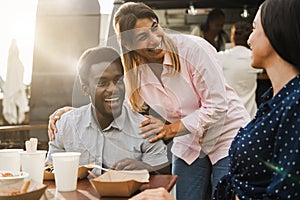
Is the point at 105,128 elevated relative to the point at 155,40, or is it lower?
lower

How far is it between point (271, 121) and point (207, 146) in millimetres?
914

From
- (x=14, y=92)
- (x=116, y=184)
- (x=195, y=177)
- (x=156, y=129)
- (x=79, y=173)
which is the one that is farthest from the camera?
(x=14, y=92)

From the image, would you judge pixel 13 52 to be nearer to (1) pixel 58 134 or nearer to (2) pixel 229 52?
(2) pixel 229 52

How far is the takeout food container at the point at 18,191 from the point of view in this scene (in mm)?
1330

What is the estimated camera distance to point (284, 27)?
128cm

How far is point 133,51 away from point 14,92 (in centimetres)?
398

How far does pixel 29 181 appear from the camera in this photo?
1408mm

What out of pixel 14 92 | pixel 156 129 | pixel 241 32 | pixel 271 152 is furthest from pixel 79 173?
pixel 14 92

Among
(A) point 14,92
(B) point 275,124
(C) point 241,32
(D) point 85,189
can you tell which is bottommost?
(A) point 14,92

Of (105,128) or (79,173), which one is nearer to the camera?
(79,173)

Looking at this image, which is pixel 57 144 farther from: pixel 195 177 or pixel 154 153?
pixel 195 177

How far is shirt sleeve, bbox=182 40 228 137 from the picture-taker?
2.07 m

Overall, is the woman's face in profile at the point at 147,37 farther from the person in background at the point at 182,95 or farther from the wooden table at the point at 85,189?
the wooden table at the point at 85,189

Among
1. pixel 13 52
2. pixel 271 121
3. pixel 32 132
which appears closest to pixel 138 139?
pixel 271 121
